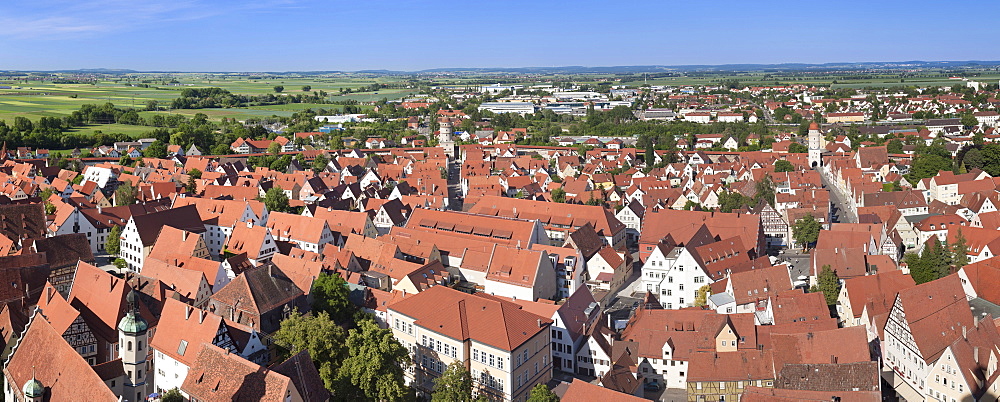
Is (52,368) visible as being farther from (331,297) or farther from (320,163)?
(320,163)

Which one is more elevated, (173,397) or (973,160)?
(173,397)

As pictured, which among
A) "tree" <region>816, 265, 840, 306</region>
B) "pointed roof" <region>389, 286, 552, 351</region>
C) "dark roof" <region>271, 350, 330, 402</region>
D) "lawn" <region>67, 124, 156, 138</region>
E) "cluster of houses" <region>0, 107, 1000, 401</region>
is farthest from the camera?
"lawn" <region>67, 124, 156, 138</region>

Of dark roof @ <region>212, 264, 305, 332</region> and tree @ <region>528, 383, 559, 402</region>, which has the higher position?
dark roof @ <region>212, 264, 305, 332</region>

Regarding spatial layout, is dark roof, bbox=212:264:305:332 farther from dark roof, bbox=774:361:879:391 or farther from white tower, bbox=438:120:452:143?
white tower, bbox=438:120:452:143

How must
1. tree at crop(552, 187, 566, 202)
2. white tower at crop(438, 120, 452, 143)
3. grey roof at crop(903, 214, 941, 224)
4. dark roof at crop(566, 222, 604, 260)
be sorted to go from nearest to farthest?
1. dark roof at crop(566, 222, 604, 260)
2. grey roof at crop(903, 214, 941, 224)
3. tree at crop(552, 187, 566, 202)
4. white tower at crop(438, 120, 452, 143)

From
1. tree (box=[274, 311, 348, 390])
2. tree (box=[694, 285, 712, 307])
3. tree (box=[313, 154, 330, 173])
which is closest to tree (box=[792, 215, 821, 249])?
tree (box=[694, 285, 712, 307])

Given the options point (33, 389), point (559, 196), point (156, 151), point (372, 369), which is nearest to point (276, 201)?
point (559, 196)

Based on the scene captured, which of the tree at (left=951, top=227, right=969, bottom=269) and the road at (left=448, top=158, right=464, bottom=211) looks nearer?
the tree at (left=951, top=227, right=969, bottom=269)

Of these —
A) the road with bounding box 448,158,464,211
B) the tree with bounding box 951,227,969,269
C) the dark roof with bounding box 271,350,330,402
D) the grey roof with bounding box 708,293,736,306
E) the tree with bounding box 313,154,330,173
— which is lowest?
the road with bounding box 448,158,464,211
